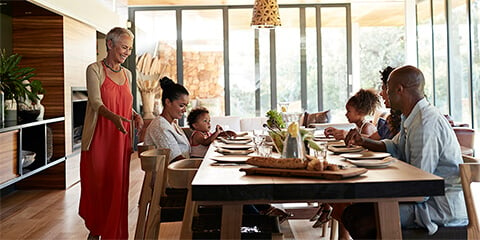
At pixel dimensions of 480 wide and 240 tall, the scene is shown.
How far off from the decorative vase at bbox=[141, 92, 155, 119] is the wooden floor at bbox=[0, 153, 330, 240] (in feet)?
12.8

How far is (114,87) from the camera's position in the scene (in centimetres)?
358

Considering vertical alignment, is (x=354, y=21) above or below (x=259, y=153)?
above

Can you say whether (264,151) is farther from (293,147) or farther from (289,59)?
(289,59)

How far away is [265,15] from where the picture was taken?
5.34m

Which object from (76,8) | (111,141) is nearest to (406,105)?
(111,141)

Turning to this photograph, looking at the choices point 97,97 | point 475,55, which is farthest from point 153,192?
point 475,55

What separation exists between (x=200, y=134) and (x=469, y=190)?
2.43m

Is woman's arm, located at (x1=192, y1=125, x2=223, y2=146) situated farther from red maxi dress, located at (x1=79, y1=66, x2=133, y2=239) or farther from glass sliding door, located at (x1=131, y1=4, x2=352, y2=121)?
glass sliding door, located at (x1=131, y1=4, x2=352, y2=121)

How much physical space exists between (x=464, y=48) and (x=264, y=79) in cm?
375

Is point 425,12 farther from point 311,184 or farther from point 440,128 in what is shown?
point 311,184

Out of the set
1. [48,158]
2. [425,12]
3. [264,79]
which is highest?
[425,12]

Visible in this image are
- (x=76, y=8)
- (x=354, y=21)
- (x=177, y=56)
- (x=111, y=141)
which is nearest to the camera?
(x=111, y=141)

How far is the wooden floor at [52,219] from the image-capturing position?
4.09m

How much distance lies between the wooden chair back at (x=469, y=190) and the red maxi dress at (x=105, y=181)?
2102mm
